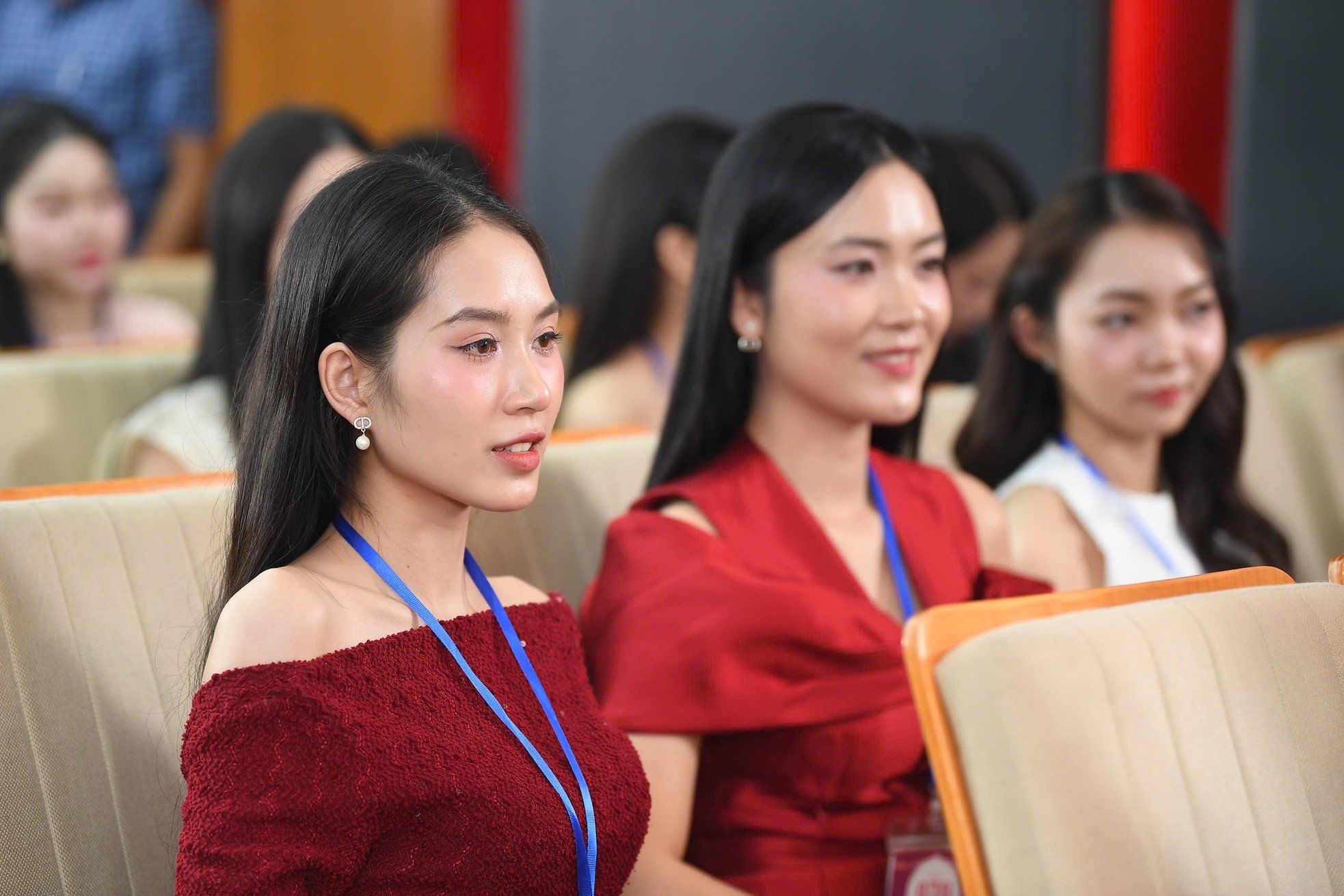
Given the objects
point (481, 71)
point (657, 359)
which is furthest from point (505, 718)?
point (481, 71)

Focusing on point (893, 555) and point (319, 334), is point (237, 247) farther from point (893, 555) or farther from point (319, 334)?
point (319, 334)

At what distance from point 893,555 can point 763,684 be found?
0.28m

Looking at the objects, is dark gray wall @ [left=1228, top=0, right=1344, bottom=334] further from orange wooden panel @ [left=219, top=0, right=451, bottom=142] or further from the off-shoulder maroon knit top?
the off-shoulder maroon knit top

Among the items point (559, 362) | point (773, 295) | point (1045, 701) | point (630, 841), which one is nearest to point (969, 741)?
point (1045, 701)

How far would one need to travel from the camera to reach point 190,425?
2369mm

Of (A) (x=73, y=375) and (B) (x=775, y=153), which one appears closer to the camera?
(B) (x=775, y=153)

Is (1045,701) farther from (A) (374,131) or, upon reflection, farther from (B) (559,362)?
(A) (374,131)

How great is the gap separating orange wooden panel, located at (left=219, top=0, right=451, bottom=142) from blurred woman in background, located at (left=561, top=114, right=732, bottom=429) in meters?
2.55

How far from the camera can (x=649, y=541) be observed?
1.61 metres

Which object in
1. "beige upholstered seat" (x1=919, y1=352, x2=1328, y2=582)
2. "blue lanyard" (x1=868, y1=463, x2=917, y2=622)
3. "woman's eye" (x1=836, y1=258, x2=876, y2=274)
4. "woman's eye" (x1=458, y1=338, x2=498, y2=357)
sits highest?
"woman's eye" (x1=458, y1=338, x2=498, y2=357)

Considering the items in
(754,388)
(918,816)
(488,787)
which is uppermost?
(754,388)

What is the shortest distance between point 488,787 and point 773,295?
2.35ft

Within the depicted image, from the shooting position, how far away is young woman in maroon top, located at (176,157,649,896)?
3.59 feet

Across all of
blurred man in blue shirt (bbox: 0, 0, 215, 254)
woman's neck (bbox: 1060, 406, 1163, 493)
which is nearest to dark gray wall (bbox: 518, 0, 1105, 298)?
blurred man in blue shirt (bbox: 0, 0, 215, 254)
